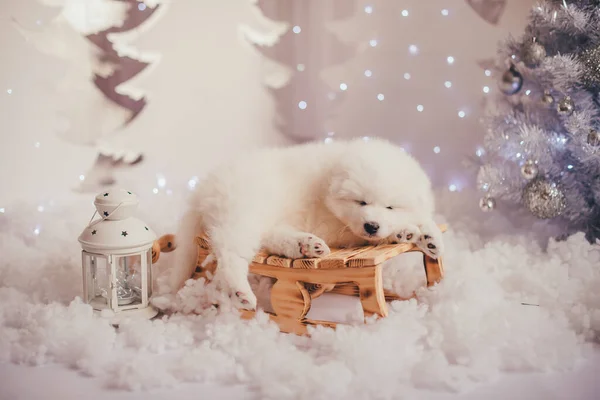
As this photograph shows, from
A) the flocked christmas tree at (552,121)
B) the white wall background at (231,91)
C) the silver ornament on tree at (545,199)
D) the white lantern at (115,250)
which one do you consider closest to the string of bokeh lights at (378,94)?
the white wall background at (231,91)

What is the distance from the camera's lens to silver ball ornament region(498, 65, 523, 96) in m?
2.31

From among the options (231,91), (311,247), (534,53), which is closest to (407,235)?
(311,247)

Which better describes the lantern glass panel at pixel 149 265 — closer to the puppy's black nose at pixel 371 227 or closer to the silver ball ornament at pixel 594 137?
the puppy's black nose at pixel 371 227

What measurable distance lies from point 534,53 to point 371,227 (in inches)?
39.6

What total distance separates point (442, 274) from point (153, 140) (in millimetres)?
1870

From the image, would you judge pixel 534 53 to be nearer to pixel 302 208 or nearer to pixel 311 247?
pixel 302 208

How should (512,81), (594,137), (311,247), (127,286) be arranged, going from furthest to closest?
(512,81) < (594,137) < (127,286) < (311,247)

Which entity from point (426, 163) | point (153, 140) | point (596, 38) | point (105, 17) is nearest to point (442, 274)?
point (596, 38)

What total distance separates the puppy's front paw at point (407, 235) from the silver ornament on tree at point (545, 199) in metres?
0.71

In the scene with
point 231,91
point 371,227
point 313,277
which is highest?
point 231,91

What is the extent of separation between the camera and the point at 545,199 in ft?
7.28

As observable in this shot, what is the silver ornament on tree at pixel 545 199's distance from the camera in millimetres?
2215

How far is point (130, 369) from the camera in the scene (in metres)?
1.43

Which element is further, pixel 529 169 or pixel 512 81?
pixel 512 81
